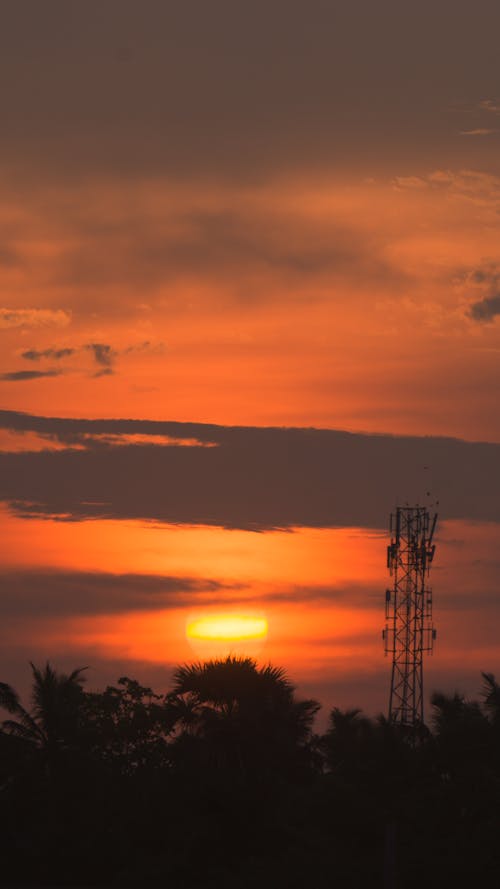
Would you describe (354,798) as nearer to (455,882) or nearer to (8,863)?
(455,882)

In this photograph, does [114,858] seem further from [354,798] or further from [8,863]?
[354,798]

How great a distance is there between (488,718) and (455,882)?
662cm

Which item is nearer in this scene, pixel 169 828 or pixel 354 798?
pixel 354 798

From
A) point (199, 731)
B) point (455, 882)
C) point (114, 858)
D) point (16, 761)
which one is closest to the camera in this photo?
point (455, 882)

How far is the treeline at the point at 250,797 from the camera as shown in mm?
45031

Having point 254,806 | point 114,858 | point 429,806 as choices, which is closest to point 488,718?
point 429,806

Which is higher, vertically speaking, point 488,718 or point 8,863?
point 488,718

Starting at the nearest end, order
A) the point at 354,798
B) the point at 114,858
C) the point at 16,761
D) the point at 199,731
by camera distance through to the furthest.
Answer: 1. the point at 354,798
2. the point at 199,731
3. the point at 114,858
4. the point at 16,761

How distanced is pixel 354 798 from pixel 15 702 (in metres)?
19.3

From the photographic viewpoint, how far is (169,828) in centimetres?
5116

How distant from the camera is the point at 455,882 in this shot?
43.4m

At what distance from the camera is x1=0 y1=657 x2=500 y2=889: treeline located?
148 ft

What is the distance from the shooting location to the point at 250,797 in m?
48.5

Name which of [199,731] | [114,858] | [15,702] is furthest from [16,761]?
[199,731]
